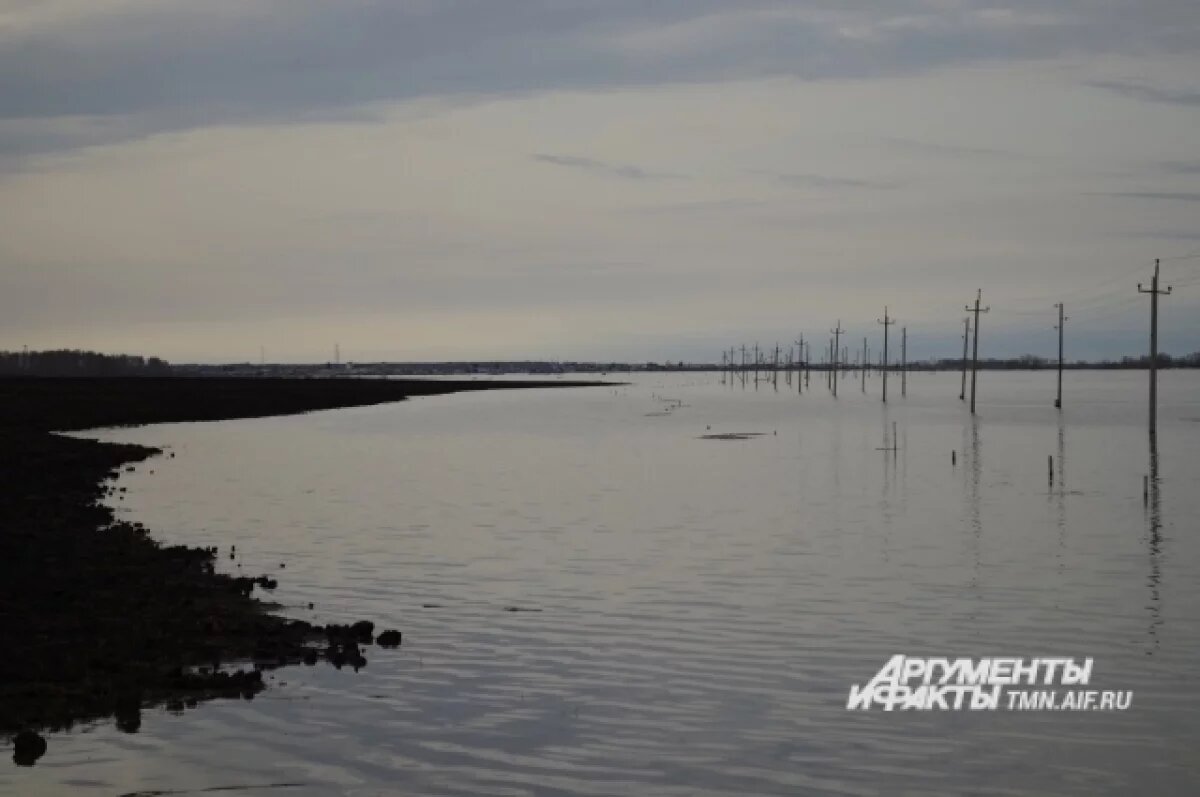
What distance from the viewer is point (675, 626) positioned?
28.7 m

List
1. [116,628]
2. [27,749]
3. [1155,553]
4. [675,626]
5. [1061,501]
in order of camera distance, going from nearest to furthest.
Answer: [27,749] → [116,628] → [675,626] → [1155,553] → [1061,501]

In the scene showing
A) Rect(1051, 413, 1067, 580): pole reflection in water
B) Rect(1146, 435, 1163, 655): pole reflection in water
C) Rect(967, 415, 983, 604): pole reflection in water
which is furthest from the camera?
Rect(1051, 413, 1067, 580): pole reflection in water

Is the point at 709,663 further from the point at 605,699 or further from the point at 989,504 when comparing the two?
the point at 989,504

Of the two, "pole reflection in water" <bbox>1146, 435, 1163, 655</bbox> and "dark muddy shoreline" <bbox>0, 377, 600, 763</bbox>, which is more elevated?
"dark muddy shoreline" <bbox>0, 377, 600, 763</bbox>

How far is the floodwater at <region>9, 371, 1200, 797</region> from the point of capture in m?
18.1

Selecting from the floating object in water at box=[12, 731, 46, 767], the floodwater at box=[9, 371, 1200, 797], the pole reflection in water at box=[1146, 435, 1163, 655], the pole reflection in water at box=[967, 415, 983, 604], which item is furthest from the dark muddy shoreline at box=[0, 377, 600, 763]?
the pole reflection in water at box=[967, 415, 983, 604]

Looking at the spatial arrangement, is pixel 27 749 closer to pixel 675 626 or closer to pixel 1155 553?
pixel 675 626

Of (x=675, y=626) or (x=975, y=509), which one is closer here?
(x=675, y=626)

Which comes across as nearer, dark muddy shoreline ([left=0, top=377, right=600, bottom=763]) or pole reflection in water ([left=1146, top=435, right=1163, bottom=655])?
dark muddy shoreline ([left=0, top=377, right=600, bottom=763])

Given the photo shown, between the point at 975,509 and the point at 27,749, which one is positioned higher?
Answer: the point at 27,749

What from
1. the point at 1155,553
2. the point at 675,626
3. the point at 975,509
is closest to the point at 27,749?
the point at 675,626

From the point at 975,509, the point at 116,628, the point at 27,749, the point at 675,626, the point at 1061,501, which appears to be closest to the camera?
the point at 27,749

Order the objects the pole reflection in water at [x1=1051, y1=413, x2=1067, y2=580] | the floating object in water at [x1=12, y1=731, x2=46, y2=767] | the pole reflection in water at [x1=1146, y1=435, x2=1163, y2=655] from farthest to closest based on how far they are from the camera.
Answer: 1. the pole reflection in water at [x1=1051, y1=413, x2=1067, y2=580]
2. the pole reflection in water at [x1=1146, y1=435, x2=1163, y2=655]
3. the floating object in water at [x1=12, y1=731, x2=46, y2=767]

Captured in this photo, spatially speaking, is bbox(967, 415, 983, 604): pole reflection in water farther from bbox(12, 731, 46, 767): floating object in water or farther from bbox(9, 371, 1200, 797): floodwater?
bbox(12, 731, 46, 767): floating object in water
